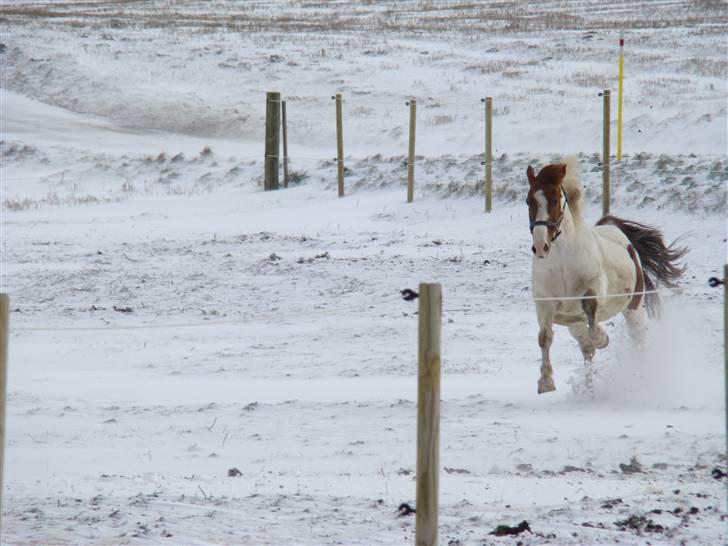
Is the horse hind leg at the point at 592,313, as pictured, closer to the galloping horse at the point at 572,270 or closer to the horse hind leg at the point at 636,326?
the galloping horse at the point at 572,270

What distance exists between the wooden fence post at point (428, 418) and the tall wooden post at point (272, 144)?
16.1m

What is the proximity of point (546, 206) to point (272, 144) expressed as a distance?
1325 centimetres

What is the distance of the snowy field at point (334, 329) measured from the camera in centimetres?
573

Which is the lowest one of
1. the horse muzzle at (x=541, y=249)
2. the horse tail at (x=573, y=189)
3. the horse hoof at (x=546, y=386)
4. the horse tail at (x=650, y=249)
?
the horse hoof at (x=546, y=386)

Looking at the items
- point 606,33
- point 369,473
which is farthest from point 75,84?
point 369,473

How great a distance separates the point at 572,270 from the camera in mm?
8141

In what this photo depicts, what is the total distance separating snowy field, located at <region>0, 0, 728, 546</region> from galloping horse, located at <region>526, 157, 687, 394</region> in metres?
0.35

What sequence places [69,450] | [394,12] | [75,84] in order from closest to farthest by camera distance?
1. [69,450]
2. [75,84]
3. [394,12]

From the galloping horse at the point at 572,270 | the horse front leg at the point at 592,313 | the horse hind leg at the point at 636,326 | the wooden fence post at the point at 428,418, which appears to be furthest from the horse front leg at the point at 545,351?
the wooden fence post at the point at 428,418

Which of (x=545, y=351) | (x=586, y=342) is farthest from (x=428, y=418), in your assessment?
(x=586, y=342)

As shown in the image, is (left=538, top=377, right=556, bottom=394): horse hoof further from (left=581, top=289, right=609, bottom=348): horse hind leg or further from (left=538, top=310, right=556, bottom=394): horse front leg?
(left=581, top=289, right=609, bottom=348): horse hind leg

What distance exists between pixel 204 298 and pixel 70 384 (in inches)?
136

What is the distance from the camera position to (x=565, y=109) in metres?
26.2

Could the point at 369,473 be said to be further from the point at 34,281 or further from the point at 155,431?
the point at 34,281
